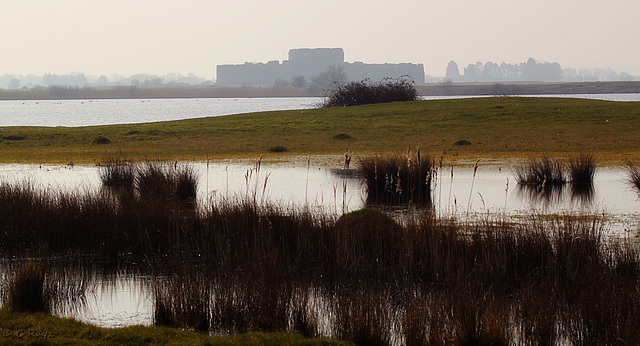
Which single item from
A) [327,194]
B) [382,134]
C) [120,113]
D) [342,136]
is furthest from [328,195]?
[120,113]

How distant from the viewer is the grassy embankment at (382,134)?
92.8ft

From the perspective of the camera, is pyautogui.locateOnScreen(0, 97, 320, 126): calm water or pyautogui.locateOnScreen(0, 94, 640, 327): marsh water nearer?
pyautogui.locateOnScreen(0, 94, 640, 327): marsh water

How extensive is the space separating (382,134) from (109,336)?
2825cm

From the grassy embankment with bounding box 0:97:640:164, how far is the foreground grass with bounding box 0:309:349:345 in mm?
18837

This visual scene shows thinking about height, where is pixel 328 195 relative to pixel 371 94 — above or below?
below

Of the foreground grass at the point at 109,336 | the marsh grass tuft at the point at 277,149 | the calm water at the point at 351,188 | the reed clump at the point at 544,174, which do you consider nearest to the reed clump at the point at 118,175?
the calm water at the point at 351,188

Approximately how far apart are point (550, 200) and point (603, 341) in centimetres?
929

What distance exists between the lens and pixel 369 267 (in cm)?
923

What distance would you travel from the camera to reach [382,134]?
34.6m

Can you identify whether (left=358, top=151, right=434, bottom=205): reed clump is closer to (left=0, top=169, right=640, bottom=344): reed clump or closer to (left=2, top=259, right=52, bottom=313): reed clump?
(left=0, top=169, right=640, bottom=344): reed clump

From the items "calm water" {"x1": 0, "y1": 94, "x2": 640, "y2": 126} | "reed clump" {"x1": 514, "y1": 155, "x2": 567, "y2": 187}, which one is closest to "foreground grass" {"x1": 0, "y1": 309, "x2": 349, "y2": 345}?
"reed clump" {"x1": 514, "y1": 155, "x2": 567, "y2": 187}

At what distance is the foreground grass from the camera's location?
6.74 m

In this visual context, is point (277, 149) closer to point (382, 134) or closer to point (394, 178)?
point (382, 134)

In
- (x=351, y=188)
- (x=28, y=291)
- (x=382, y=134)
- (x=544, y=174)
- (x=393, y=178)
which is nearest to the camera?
(x=28, y=291)
